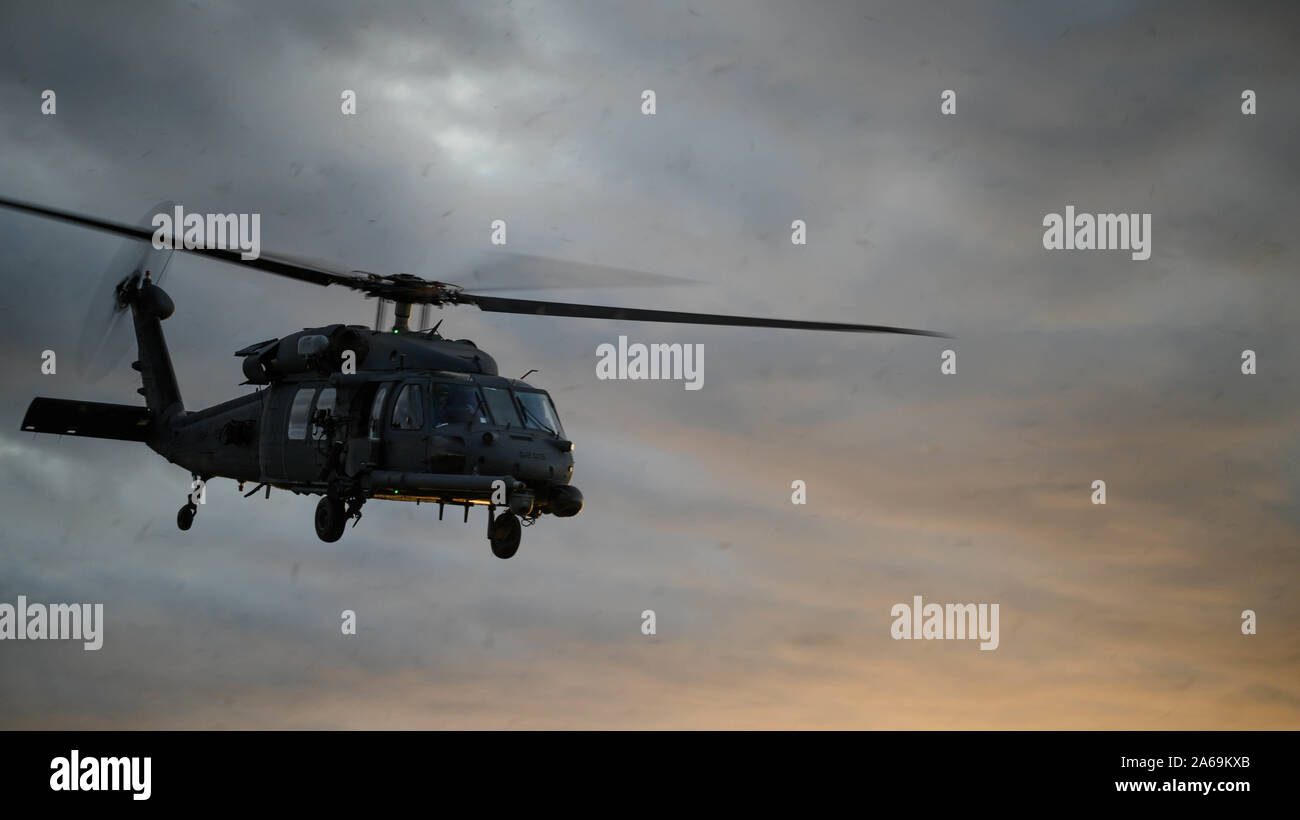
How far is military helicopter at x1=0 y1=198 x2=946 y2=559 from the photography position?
25.2 meters

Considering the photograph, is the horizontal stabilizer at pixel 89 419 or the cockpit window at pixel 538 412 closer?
the cockpit window at pixel 538 412

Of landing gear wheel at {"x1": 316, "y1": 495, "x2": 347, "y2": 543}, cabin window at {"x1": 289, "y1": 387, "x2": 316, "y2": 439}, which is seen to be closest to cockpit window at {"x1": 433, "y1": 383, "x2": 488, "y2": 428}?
landing gear wheel at {"x1": 316, "y1": 495, "x2": 347, "y2": 543}

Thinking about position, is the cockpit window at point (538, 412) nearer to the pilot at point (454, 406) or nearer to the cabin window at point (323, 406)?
the pilot at point (454, 406)

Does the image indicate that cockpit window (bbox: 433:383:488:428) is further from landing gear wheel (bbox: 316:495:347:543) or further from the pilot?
landing gear wheel (bbox: 316:495:347:543)

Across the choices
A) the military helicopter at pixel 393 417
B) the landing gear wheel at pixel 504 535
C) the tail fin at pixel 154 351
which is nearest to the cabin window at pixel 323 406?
the military helicopter at pixel 393 417

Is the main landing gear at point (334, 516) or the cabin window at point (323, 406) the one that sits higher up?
the cabin window at point (323, 406)

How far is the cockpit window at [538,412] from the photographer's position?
1027 inches

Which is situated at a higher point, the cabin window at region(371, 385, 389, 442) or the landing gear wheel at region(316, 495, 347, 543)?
the cabin window at region(371, 385, 389, 442)

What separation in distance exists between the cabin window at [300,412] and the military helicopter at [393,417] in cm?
4

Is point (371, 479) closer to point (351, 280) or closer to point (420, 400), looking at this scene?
point (420, 400)

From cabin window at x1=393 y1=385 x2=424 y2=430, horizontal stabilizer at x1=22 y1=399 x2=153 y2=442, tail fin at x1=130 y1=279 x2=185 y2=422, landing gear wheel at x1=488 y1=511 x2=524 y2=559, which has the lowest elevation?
landing gear wheel at x1=488 y1=511 x2=524 y2=559

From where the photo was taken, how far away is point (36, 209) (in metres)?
24.8

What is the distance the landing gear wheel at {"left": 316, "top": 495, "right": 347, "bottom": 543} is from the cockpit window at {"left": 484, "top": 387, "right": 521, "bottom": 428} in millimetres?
3765
